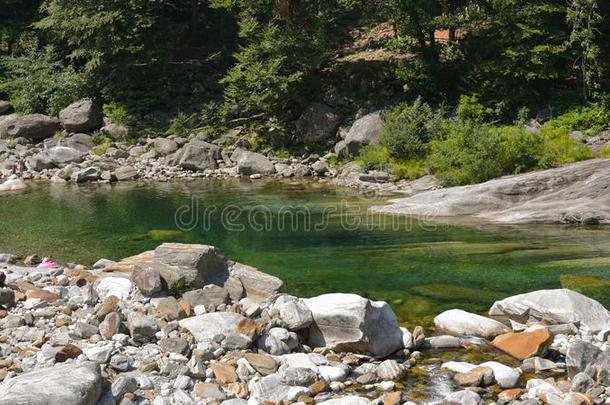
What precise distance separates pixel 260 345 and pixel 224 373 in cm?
98

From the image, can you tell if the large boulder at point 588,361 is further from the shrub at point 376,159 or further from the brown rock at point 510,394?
the shrub at point 376,159

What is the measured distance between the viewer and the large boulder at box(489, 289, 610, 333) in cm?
1025

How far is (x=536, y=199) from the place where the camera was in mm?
19344

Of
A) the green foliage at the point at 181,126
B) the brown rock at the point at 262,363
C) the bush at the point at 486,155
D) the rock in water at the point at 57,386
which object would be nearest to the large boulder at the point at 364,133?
the bush at the point at 486,155

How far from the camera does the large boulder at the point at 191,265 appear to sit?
37.1 ft

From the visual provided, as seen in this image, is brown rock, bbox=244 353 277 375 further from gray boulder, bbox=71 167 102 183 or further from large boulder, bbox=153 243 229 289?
gray boulder, bbox=71 167 102 183

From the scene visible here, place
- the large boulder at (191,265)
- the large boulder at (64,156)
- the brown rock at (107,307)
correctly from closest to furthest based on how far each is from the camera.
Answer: the brown rock at (107,307) < the large boulder at (191,265) < the large boulder at (64,156)

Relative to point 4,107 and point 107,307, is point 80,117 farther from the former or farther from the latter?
point 107,307

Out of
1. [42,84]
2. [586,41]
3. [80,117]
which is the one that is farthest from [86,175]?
[586,41]

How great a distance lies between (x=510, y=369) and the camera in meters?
8.67

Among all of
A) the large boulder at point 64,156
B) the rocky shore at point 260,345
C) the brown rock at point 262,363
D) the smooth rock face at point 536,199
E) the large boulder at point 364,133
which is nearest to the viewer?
the rocky shore at point 260,345

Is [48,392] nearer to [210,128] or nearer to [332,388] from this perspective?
[332,388]

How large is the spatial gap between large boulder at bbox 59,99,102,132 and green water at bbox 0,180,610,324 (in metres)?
10.6

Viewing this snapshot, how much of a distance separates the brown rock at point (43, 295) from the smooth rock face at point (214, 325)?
2635 mm
